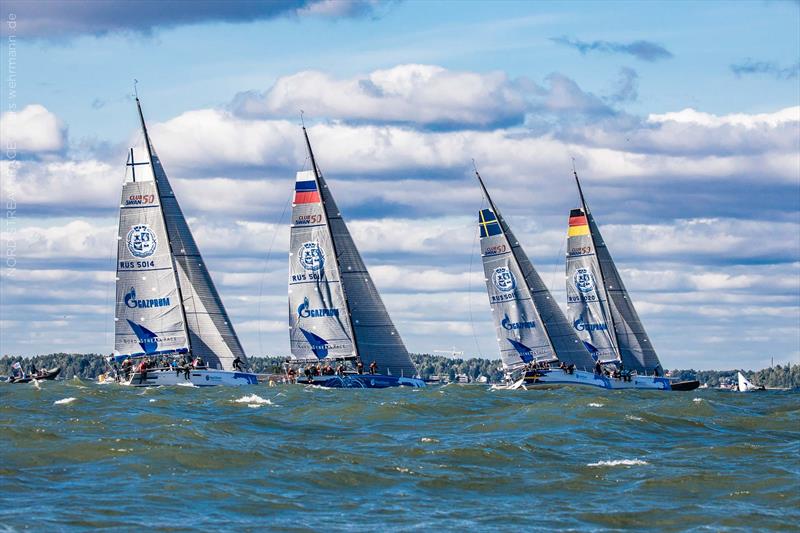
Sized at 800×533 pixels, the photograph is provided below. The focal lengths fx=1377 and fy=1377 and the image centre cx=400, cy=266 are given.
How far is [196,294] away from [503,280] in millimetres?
23867

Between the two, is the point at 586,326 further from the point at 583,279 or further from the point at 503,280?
the point at 503,280

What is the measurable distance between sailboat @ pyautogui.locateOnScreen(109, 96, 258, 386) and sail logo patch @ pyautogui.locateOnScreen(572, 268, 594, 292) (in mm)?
32129

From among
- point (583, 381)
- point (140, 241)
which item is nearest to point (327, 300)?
point (140, 241)

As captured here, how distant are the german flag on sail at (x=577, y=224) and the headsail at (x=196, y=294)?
32465 mm

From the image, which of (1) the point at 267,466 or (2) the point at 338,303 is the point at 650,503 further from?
(2) the point at 338,303

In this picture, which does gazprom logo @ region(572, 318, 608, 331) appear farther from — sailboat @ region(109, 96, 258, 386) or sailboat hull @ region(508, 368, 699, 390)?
sailboat @ region(109, 96, 258, 386)

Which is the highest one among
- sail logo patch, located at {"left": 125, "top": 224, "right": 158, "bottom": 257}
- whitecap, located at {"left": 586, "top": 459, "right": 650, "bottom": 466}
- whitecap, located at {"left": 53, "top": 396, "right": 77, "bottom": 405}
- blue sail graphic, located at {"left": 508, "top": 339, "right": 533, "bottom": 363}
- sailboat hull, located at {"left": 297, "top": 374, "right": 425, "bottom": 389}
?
sail logo patch, located at {"left": 125, "top": 224, "right": 158, "bottom": 257}

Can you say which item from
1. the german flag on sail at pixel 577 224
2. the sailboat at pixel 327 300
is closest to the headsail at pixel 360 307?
the sailboat at pixel 327 300

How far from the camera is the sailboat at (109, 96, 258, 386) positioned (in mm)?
81625

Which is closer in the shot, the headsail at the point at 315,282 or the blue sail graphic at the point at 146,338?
the blue sail graphic at the point at 146,338

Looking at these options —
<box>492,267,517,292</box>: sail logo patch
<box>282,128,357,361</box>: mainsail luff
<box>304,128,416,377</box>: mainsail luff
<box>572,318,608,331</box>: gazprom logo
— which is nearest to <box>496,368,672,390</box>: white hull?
<box>572,318,608,331</box>: gazprom logo

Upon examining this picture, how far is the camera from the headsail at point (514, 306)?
97812 millimetres

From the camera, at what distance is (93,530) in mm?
25859

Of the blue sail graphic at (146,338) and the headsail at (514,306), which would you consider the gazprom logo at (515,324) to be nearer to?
the headsail at (514,306)
